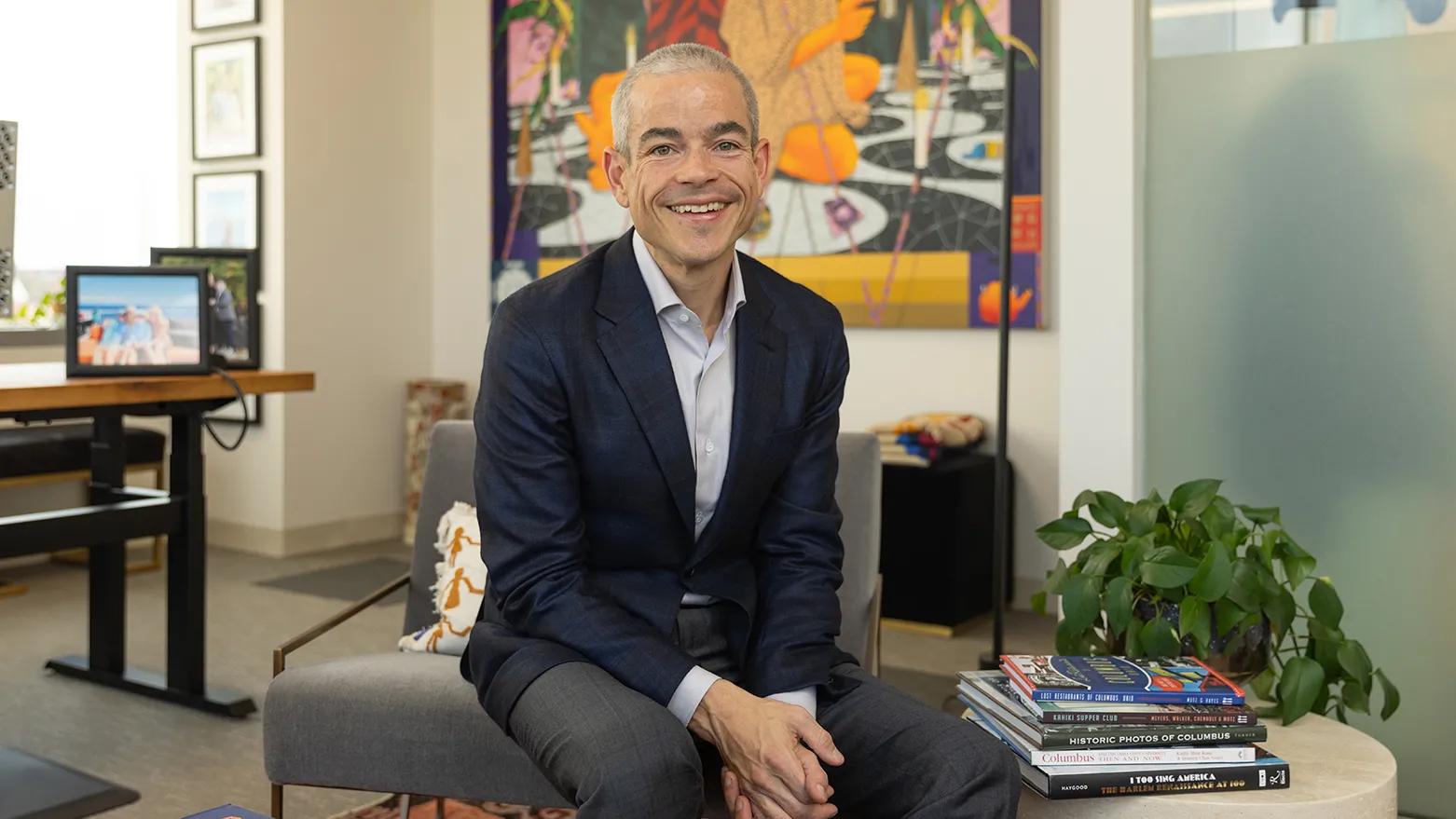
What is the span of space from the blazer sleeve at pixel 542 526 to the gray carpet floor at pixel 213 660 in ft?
4.51

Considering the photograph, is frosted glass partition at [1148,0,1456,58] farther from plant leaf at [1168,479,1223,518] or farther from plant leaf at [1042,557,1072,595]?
plant leaf at [1042,557,1072,595]

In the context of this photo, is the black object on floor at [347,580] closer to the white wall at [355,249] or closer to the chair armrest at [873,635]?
the white wall at [355,249]

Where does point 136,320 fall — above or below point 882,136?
below

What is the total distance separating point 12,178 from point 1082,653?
250 cm

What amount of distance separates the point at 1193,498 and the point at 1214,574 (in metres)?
0.21

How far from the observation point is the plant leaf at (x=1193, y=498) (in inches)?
87.9

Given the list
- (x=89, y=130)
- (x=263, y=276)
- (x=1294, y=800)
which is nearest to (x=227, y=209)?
(x=263, y=276)

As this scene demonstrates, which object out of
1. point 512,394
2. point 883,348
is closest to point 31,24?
point 883,348

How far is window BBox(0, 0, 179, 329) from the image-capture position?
5.77 metres

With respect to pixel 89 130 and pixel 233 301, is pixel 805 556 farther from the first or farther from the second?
pixel 89 130

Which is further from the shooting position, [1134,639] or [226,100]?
[226,100]

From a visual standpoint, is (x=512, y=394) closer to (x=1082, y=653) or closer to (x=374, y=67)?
(x=1082, y=653)

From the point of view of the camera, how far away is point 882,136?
518cm

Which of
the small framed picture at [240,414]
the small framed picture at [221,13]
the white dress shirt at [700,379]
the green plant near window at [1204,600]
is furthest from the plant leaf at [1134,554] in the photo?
the small framed picture at [221,13]
